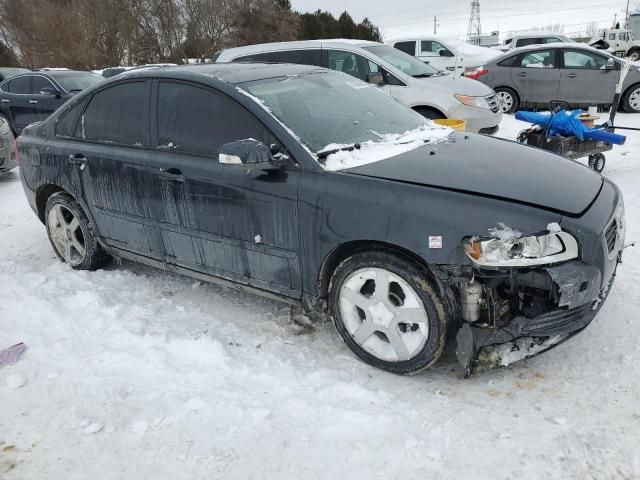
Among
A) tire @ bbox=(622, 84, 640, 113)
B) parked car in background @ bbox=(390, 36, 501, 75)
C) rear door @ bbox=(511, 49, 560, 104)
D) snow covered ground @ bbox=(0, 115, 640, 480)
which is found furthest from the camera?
parked car in background @ bbox=(390, 36, 501, 75)

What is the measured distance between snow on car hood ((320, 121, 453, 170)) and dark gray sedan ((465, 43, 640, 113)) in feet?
28.5

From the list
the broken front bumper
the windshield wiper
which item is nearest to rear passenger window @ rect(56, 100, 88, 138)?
the windshield wiper

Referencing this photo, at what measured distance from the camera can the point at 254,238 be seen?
320cm

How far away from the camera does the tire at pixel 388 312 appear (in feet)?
8.83

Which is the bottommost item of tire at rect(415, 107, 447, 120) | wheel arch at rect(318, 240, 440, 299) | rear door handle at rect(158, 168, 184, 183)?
wheel arch at rect(318, 240, 440, 299)

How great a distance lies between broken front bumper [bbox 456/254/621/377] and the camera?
252cm

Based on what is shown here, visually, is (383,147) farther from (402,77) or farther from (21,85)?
(21,85)

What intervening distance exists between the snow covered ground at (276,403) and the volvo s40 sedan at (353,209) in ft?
0.87

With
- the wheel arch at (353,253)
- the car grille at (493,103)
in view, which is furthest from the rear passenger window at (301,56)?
the wheel arch at (353,253)

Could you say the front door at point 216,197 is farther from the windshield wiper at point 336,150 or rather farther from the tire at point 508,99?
the tire at point 508,99

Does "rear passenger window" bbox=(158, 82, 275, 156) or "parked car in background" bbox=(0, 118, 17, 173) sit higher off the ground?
"rear passenger window" bbox=(158, 82, 275, 156)

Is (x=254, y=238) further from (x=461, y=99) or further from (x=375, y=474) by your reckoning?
(x=461, y=99)

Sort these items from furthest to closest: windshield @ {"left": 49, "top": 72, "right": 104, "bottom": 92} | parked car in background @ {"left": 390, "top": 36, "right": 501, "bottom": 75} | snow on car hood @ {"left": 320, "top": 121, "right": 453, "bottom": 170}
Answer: parked car in background @ {"left": 390, "top": 36, "right": 501, "bottom": 75} → windshield @ {"left": 49, "top": 72, "right": 104, "bottom": 92} → snow on car hood @ {"left": 320, "top": 121, "right": 453, "bottom": 170}

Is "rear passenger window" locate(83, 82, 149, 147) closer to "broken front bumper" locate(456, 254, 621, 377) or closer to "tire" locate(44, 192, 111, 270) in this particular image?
"tire" locate(44, 192, 111, 270)
